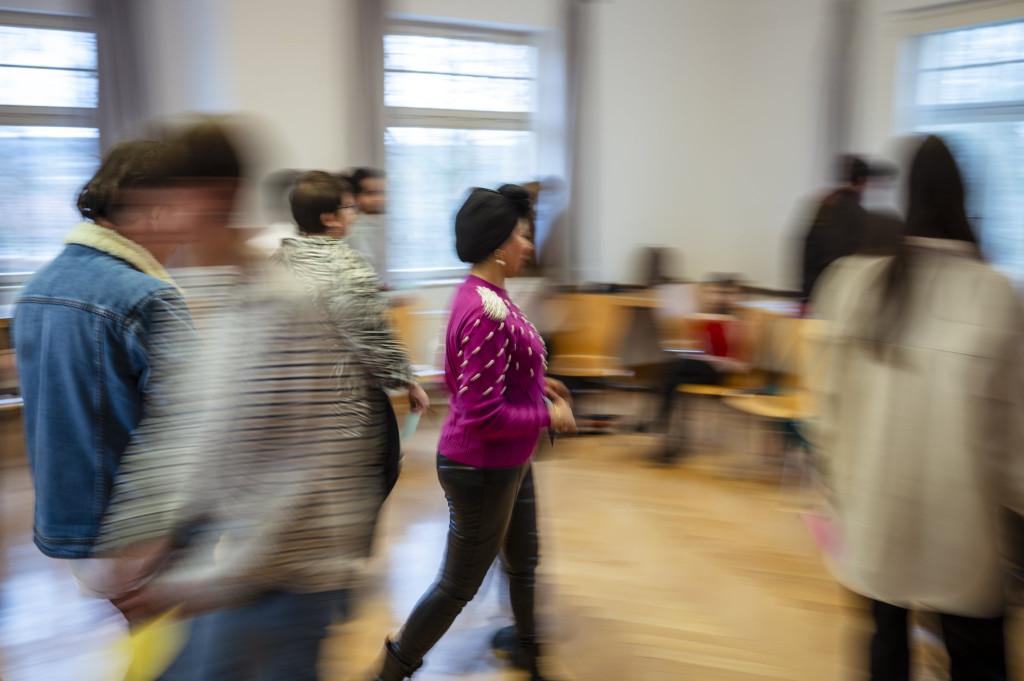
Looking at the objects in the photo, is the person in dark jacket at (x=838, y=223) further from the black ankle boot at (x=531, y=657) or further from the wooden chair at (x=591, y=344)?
the black ankle boot at (x=531, y=657)

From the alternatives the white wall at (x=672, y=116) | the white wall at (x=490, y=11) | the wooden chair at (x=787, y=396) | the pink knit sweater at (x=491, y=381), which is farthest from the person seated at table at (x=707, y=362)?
the pink knit sweater at (x=491, y=381)

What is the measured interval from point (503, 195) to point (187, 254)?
1077 millimetres

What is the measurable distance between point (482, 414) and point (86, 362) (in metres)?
0.90

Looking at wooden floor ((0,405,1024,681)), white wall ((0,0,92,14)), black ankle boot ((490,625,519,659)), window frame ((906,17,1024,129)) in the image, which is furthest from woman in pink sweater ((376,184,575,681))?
window frame ((906,17,1024,129))

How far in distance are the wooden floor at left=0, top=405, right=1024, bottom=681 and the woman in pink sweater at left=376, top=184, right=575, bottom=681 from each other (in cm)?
24

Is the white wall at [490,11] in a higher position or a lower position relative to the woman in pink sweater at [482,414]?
higher

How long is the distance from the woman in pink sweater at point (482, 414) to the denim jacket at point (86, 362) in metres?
0.75

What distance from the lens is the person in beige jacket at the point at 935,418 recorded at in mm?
1538

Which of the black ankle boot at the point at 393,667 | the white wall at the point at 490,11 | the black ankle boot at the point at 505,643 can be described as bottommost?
the black ankle boot at the point at 505,643

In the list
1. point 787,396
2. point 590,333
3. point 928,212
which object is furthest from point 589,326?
point 928,212

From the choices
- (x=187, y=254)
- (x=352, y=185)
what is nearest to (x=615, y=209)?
(x=352, y=185)

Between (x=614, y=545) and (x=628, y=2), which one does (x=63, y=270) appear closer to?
(x=614, y=545)

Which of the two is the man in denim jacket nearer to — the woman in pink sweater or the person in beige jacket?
the woman in pink sweater

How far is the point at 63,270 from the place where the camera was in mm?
1490
